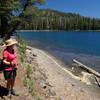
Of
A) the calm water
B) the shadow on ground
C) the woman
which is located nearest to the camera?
the woman

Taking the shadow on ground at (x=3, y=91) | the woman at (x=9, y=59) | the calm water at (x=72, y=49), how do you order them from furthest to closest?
the calm water at (x=72, y=49) → the shadow on ground at (x=3, y=91) → the woman at (x=9, y=59)

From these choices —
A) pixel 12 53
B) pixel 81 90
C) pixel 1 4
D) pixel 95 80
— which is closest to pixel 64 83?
pixel 81 90

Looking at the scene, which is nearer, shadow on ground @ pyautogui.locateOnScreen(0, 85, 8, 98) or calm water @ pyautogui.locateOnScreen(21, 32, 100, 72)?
shadow on ground @ pyautogui.locateOnScreen(0, 85, 8, 98)

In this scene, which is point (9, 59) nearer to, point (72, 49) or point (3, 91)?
point (3, 91)

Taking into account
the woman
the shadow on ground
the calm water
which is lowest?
the calm water

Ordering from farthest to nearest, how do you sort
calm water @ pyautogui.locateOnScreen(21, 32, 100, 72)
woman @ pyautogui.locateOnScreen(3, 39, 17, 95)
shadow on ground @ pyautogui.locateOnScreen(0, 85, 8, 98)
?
1. calm water @ pyautogui.locateOnScreen(21, 32, 100, 72)
2. shadow on ground @ pyautogui.locateOnScreen(0, 85, 8, 98)
3. woman @ pyautogui.locateOnScreen(3, 39, 17, 95)

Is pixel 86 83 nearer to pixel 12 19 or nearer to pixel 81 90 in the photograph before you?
pixel 81 90

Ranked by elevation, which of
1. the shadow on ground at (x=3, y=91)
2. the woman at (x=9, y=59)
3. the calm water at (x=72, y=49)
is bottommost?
the calm water at (x=72, y=49)

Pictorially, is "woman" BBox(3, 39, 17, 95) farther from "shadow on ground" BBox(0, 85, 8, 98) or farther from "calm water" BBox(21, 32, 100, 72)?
"calm water" BBox(21, 32, 100, 72)

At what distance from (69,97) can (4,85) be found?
4619 mm

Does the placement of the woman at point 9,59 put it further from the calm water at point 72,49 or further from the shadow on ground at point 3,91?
the calm water at point 72,49

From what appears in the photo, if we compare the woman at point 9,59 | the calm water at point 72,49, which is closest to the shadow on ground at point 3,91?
the woman at point 9,59

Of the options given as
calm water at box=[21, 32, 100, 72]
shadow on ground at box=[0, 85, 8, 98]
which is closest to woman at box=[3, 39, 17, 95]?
shadow on ground at box=[0, 85, 8, 98]

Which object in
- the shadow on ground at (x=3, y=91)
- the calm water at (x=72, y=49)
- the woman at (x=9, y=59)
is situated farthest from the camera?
the calm water at (x=72, y=49)
